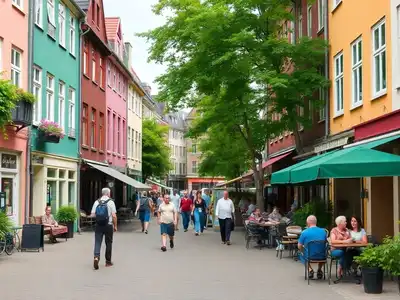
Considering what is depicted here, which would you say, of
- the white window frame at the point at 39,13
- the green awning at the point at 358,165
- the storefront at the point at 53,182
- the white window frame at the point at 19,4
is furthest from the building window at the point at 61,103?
the green awning at the point at 358,165

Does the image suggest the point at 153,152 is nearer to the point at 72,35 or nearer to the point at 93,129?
the point at 93,129

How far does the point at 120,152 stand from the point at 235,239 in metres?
19.7

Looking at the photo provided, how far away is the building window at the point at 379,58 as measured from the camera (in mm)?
15164

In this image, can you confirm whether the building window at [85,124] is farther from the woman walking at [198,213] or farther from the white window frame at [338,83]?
the white window frame at [338,83]

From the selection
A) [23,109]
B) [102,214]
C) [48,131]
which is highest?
[23,109]

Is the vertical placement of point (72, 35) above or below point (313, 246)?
above

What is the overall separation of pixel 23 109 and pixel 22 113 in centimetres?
15

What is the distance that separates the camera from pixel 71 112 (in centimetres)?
2677

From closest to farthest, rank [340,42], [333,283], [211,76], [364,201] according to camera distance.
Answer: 1. [333,283]
2. [364,201]
3. [340,42]
4. [211,76]

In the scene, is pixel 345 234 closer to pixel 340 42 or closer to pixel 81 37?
pixel 340 42

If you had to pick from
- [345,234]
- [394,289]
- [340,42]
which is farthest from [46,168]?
[394,289]

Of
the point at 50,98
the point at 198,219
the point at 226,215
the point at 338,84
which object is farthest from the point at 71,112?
the point at 338,84

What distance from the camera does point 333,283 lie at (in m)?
11.5

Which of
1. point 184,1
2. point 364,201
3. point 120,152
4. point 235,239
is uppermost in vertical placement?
point 184,1
